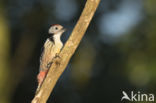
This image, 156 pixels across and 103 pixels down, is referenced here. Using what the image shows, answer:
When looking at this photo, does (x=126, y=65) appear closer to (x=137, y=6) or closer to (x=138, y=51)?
(x=138, y=51)

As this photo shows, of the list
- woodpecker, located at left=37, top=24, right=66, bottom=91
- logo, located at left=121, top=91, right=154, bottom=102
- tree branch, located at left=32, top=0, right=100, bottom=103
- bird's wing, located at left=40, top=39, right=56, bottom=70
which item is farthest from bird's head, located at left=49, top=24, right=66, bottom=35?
logo, located at left=121, top=91, right=154, bottom=102

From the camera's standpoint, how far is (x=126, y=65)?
10.7 m

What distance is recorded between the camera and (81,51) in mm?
11109

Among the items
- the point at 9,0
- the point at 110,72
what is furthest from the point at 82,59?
the point at 9,0

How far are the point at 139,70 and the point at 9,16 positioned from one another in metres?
3.48

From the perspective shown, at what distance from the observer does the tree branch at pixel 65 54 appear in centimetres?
509

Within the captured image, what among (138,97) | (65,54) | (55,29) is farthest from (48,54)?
(138,97)

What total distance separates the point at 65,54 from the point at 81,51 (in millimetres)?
6005

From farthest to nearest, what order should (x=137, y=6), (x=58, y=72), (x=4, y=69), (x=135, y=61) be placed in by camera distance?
(x=137, y=6) → (x=135, y=61) → (x=4, y=69) → (x=58, y=72)

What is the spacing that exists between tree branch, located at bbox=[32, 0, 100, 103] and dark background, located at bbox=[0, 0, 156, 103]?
4.94m

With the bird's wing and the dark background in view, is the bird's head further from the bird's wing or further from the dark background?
the dark background

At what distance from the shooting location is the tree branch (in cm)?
509

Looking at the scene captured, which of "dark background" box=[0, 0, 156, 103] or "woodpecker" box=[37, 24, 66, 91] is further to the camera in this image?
"dark background" box=[0, 0, 156, 103]

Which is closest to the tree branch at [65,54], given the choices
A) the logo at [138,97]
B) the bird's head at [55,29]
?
the bird's head at [55,29]
